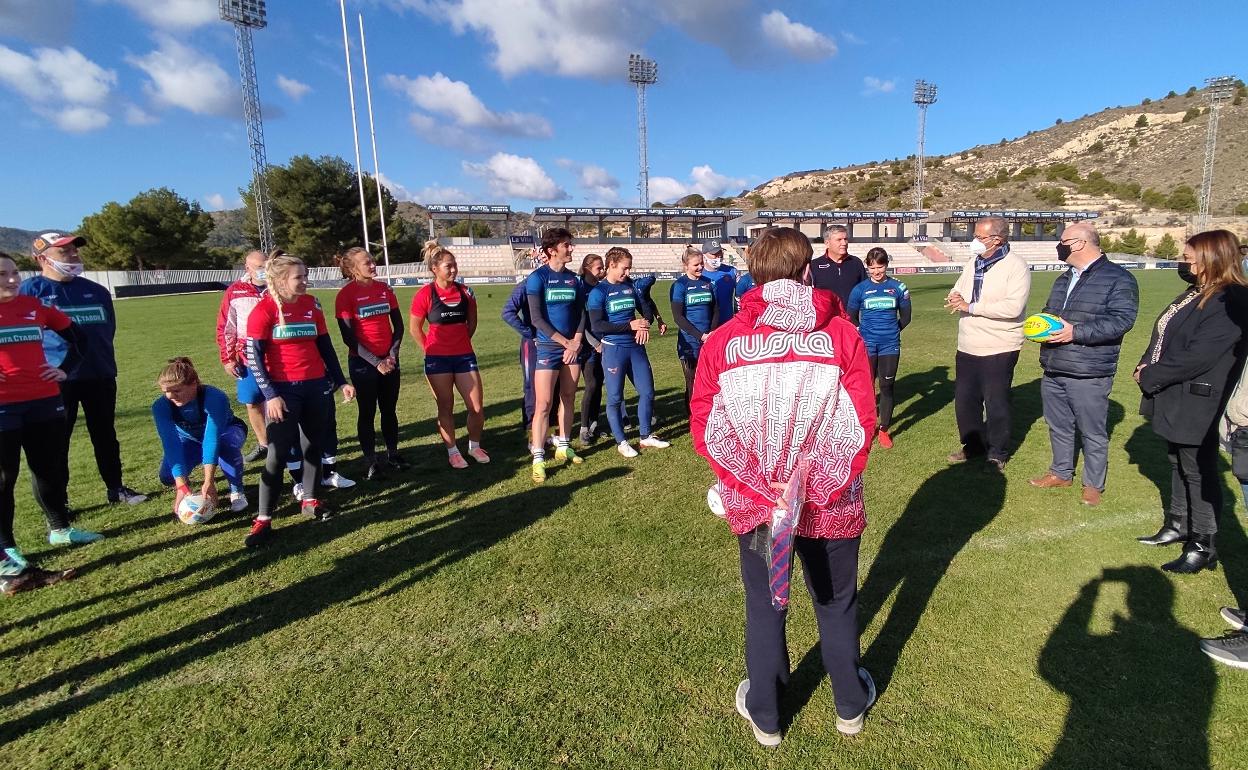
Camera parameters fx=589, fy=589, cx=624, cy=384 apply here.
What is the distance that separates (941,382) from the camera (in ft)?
28.3

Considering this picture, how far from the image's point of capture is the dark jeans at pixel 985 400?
500cm

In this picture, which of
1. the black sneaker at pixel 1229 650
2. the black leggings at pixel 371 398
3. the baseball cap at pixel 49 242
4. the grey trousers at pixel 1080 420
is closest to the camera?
the black sneaker at pixel 1229 650

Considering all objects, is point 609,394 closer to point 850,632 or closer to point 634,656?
point 634,656

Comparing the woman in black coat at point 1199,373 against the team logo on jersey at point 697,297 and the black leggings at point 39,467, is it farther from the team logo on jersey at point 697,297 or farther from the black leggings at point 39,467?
the black leggings at point 39,467

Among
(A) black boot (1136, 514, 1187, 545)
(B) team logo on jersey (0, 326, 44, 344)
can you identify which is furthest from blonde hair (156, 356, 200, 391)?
(A) black boot (1136, 514, 1187, 545)

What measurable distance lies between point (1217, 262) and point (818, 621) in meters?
3.11

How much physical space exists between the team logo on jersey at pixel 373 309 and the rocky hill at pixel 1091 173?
77.5 meters

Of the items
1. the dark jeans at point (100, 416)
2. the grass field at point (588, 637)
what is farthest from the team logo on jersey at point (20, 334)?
the grass field at point (588, 637)

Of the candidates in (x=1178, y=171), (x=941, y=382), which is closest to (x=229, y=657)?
(x=941, y=382)

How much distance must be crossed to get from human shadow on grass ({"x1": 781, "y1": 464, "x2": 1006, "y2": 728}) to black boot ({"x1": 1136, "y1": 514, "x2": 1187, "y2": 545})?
2.85ft

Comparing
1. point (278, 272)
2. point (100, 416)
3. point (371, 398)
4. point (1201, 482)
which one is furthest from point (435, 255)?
point (1201, 482)

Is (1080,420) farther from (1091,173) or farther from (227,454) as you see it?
(1091,173)

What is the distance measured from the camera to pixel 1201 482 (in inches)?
134

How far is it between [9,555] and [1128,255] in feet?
211
